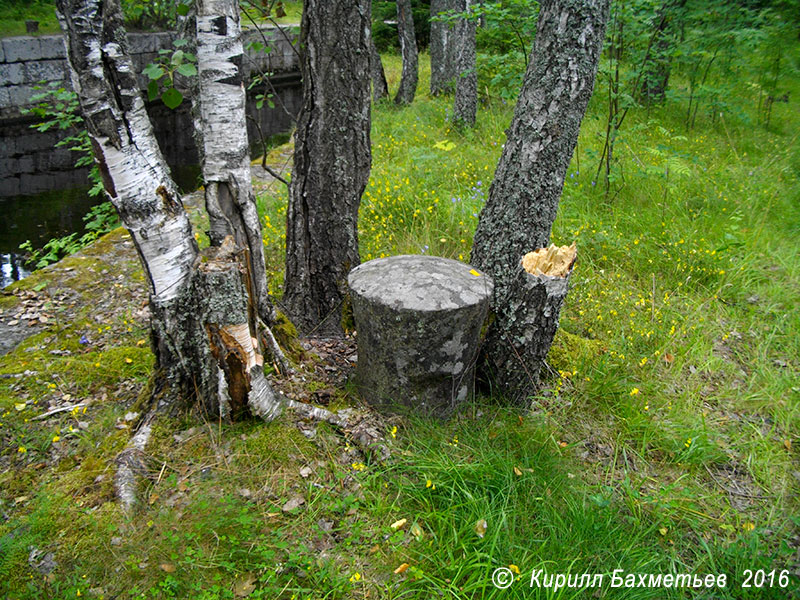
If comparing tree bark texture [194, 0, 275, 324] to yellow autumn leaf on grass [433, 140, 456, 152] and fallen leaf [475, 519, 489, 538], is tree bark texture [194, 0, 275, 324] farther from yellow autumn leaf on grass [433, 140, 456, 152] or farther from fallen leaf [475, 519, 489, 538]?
yellow autumn leaf on grass [433, 140, 456, 152]

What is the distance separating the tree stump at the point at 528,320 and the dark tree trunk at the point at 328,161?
4.33 ft

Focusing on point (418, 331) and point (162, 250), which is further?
point (418, 331)

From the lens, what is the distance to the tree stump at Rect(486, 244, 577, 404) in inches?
A: 114

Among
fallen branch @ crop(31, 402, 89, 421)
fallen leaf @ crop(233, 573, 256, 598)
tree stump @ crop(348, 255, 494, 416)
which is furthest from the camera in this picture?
fallen branch @ crop(31, 402, 89, 421)

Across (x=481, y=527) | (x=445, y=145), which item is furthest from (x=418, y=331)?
(x=445, y=145)

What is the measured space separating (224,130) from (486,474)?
7.51 feet

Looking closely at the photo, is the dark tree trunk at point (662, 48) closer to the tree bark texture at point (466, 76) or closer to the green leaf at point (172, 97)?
the tree bark texture at point (466, 76)

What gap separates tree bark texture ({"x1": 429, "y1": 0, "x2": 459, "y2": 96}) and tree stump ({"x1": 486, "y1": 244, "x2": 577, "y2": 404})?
34.2 feet

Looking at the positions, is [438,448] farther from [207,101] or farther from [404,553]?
[207,101]

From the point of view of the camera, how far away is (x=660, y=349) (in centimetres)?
382

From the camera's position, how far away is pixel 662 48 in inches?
336

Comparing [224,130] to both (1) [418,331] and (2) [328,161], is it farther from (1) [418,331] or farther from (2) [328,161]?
(1) [418,331]

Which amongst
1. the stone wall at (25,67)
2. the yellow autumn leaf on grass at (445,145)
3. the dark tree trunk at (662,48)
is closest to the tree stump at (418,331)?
the yellow autumn leaf on grass at (445,145)
